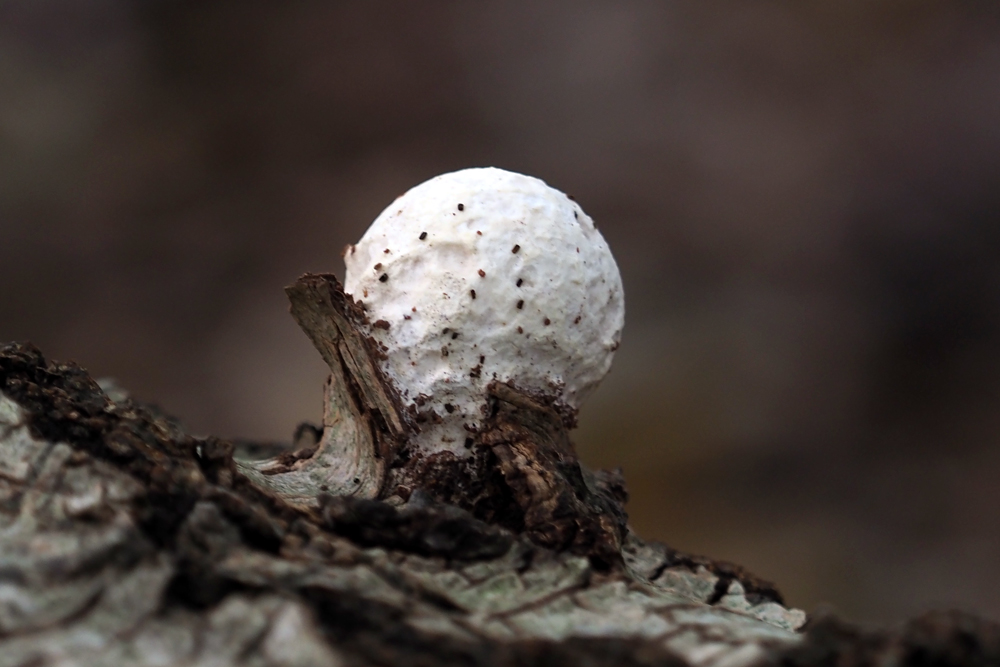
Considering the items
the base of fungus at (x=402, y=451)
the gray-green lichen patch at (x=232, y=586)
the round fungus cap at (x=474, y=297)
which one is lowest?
the gray-green lichen patch at (x=232, y=586)

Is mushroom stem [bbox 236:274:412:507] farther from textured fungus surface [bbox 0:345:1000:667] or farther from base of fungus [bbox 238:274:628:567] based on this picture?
textured fungus surface [bbox 0:345:1000:667]

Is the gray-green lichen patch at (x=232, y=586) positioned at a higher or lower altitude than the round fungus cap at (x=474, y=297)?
lower

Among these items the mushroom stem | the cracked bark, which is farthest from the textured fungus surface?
the mushroom stem

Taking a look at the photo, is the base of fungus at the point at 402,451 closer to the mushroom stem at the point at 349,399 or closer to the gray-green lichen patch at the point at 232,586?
the mushroom stem at the point at 349,399

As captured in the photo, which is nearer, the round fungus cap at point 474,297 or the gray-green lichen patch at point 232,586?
the gray-green lichen patch at point 232,586

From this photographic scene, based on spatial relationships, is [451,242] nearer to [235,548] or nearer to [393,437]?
[393,437]

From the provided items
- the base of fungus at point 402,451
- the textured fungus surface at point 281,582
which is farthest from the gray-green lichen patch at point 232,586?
the base of fungus at point 402,451

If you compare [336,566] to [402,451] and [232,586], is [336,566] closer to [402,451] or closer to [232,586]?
[232,586]
